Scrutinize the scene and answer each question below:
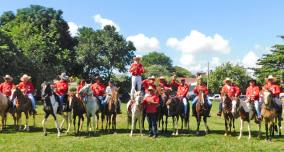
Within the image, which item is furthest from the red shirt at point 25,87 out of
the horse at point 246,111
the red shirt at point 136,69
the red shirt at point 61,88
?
the horse at point 246,111

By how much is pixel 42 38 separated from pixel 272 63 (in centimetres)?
3986

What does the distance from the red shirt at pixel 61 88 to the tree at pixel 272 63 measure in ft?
184

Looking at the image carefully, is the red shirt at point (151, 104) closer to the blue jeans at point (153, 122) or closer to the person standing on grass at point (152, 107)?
the person standing on grass at point (152, 107)

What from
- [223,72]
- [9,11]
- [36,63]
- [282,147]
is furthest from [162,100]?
[223,72]

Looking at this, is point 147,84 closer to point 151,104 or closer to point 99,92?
point 151,104

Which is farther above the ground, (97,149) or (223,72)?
(223,72)

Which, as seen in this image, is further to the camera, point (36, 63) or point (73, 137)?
point (36, 63)

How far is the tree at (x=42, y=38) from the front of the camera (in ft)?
195

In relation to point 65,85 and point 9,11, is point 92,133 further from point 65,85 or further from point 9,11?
point 9,11

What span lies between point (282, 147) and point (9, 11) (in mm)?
64120

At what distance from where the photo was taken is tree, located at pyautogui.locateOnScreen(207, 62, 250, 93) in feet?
307

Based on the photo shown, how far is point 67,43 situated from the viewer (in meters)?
74.6

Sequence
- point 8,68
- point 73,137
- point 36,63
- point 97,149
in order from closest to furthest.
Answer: point 97,149
point 73,137
point 8,68
point 36,63

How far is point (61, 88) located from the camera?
74.0 feet
